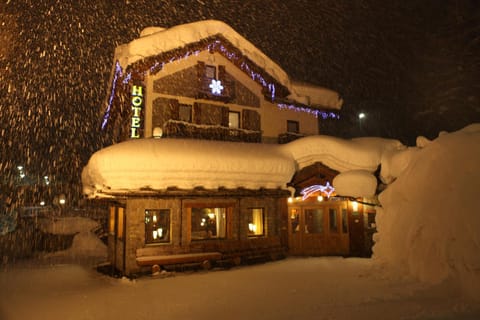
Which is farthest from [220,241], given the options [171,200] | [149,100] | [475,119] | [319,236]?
[475,119]

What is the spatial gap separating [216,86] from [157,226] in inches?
305

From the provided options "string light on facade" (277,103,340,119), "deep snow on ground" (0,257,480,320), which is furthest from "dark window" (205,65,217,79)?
"deep snow on ground" (0,257,480,320)

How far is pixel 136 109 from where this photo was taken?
610 inches

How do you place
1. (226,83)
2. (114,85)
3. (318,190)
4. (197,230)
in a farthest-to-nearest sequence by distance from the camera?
(114,85) → (226,83) → (318,190) → (197,230)

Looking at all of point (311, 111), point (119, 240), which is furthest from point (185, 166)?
point (311, 111)

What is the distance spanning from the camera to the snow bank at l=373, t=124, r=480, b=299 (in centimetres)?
874

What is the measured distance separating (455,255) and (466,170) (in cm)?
255

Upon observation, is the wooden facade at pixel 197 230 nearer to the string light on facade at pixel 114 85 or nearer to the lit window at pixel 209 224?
the lit window at pixel 209 224

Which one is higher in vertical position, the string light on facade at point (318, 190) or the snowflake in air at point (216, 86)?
the snowflake in air at point (216, 86)

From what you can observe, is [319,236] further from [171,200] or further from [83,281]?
[83,281]

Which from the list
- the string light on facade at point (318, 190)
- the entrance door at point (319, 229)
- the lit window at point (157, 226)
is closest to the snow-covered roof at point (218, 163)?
the string light on facade at point (318, 190)

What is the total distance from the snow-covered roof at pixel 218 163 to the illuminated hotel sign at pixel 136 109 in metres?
2.48

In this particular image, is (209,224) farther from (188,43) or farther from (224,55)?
(224,55)

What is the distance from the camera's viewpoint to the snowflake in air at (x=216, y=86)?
667 inches
